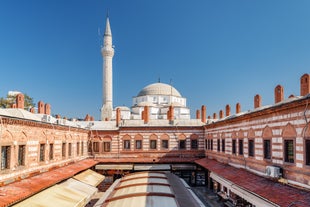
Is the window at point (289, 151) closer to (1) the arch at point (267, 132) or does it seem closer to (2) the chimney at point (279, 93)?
(1) the arch at point (267, 132)

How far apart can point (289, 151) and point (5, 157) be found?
9.97 meters

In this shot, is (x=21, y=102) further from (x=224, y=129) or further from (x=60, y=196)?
(x=224, y=129)

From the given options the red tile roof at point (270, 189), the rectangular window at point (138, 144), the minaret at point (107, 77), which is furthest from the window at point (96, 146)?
the minaret at point (107, 77)

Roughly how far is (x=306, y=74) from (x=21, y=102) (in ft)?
45.9

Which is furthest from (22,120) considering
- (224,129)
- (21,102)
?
(224,129)

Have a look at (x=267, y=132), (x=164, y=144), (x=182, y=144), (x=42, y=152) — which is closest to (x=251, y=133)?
(x=267, y=132)

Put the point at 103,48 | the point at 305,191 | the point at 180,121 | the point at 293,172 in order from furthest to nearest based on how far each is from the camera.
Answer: the point at 103,48
the point at 180,121
the point at 293,172
the point at 305,191

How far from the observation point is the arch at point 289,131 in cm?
927

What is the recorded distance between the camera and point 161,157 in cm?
2316

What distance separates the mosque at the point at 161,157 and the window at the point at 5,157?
1.3 inches

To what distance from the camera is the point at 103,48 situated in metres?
37.7

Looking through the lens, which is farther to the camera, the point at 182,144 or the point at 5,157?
the point at 182,144

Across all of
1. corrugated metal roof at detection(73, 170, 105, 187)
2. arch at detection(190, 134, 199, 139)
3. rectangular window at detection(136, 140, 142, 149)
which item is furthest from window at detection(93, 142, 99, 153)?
arch at detection(190, 134, 199, 139)

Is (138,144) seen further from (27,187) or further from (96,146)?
(27,187)
